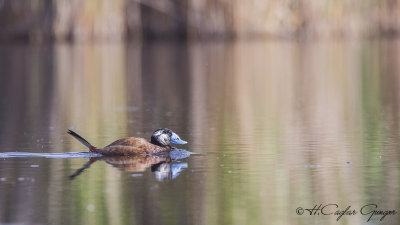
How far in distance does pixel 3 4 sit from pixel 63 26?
1652 millimetres

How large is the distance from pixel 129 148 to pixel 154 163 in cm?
40

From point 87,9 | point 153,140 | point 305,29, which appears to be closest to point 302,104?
point 153,140

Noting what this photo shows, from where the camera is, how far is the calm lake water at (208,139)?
6742 mm

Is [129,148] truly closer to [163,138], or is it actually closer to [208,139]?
[163,138]

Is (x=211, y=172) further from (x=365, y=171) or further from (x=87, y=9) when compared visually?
(x=87, y=9)

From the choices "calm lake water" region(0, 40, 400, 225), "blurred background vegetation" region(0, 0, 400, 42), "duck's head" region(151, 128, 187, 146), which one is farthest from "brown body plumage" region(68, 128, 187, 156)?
"blurred background vegetation" region(0, 0, 400, 42)

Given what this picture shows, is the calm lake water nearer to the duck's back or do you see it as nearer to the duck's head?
the duck's back

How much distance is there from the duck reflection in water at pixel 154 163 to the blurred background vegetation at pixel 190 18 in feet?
63.2

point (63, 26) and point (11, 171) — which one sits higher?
point (63, 26)

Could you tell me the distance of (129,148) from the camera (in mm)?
9055

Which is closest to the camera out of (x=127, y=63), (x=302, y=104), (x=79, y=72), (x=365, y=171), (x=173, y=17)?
(x=365, y=171)

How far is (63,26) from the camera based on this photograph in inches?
1135

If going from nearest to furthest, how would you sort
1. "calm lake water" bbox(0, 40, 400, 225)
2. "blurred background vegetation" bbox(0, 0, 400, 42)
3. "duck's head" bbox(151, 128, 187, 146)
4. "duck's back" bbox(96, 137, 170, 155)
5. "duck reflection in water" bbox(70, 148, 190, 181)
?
"calm lake water" bbox(0, 40, 400, 225), "duck reflection in water" bbox(70, 148, 190, 181), "duck's back" bbox(96, 137, 170, 155), "duck's head" bbox(151, 128, 187, 146), "blurred background vegetation" bbox(0, 0, 400, 42)

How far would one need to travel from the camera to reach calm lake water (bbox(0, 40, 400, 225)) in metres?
6.74
